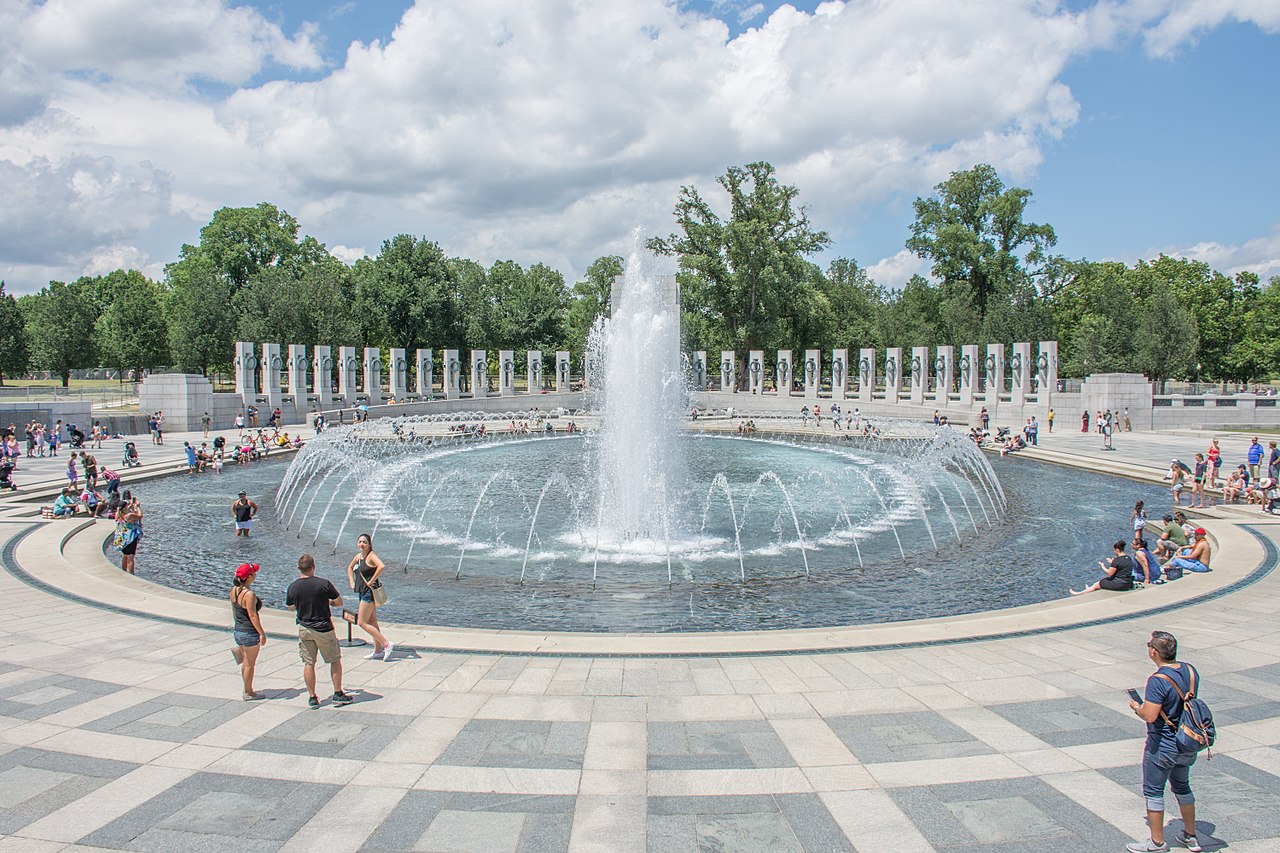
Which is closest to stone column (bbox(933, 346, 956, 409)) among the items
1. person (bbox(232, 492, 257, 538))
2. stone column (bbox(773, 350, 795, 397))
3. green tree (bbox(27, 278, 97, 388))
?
stone column (bbox(773, 350, 795, 397))

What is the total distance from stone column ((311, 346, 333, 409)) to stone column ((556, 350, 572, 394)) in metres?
18.9

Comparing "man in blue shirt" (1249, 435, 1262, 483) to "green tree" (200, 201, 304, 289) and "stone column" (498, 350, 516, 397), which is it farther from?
"green tree" (200, 201, 304, 289)

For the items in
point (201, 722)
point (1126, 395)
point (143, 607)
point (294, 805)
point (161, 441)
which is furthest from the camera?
point (1126, 395)

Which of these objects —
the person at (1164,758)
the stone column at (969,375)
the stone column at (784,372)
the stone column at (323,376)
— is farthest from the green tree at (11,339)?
the person at (1164,758)

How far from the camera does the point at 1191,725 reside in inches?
194

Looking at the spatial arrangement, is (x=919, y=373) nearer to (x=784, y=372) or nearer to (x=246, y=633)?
(x=784, y=372)

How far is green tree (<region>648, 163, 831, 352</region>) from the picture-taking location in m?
65.0

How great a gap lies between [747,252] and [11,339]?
67527 mm

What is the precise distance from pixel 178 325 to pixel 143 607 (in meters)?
59.7

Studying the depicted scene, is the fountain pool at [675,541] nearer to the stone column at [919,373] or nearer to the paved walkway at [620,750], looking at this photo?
the paved walkway at [620,750]

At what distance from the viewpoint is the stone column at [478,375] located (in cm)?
5919

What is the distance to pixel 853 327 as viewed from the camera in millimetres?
81938

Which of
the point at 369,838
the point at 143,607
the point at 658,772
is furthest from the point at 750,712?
the point at 143,607

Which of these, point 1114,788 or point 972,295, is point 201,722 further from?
point 972,295
